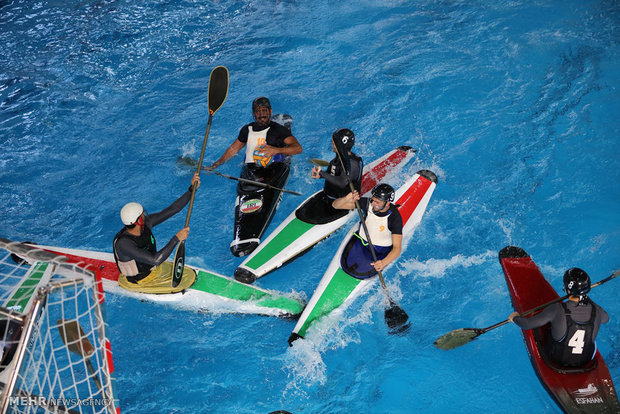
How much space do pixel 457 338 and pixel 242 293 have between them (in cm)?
199

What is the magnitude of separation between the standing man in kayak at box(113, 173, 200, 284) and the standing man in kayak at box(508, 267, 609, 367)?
9.87 ft

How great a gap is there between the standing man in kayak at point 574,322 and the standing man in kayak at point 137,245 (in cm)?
301

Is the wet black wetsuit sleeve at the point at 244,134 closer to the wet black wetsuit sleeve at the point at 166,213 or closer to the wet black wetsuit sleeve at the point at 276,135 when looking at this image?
the wet black wetsuit sleeve at the point at 276,135

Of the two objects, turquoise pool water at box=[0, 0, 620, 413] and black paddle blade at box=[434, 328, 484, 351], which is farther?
turquoise pool water at box=[0, 0, 620, 413]

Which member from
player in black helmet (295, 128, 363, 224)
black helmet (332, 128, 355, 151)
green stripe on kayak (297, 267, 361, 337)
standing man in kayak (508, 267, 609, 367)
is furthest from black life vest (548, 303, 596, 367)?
black helmet (332, 128, 355, 151)

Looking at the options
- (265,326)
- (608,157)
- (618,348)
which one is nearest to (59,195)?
(265,326)

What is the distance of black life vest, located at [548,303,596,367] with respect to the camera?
3619 mm

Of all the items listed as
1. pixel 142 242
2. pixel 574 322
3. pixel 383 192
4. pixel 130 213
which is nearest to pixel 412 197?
pixel 383 192

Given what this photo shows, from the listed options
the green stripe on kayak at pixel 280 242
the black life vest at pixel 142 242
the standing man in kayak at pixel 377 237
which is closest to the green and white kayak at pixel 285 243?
the green stripe on kayak at pixel 280 242

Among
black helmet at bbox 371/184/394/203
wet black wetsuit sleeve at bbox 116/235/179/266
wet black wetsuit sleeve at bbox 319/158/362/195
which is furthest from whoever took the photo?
wet black wetsuit sleeve at bbox 319/158/362/195

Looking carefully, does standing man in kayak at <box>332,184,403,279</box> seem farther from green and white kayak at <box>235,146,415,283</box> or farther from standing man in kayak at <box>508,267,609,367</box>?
standing man in kayak at <box>508,267,609,367</box>

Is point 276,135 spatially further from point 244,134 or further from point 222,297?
point 222,297

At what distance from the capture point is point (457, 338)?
173 inches

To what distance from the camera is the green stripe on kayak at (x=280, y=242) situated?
200 inches
